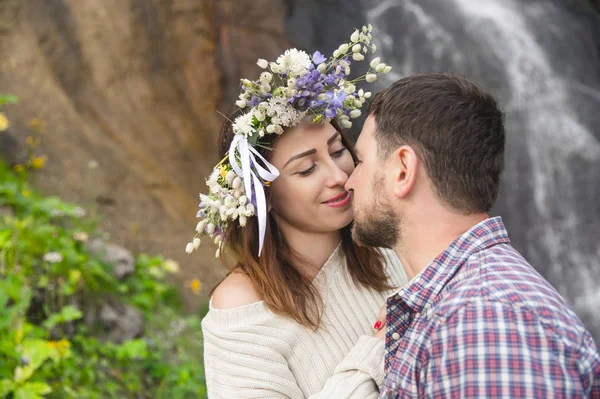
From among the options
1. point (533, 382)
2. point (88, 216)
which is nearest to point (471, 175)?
point (533, 382)

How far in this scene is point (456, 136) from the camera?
173 cm

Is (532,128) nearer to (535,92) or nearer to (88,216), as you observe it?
(535,92)

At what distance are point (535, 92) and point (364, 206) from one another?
14.6 feet

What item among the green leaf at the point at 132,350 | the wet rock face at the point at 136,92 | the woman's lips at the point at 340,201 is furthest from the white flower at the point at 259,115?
the wet rock face at the point at 136,92

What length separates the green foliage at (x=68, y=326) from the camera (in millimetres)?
3223

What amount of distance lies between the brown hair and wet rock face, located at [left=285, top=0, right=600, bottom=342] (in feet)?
13.0

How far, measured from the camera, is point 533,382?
1308 millimetres

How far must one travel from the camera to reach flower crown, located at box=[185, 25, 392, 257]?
2.08m

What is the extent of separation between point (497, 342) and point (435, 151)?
0.57 m

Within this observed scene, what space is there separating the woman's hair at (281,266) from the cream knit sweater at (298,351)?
0.04 m

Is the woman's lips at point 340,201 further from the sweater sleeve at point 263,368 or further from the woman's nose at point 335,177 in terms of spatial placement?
the sweater sleeve at point 263,368

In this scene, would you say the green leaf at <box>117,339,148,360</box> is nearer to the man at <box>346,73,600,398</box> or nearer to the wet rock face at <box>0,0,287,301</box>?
the wet rock face at <box>0,0,287,301</box>

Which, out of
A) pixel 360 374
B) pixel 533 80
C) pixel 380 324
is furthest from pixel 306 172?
pixel 533 80

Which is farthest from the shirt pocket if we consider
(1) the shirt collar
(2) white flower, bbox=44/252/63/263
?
(2) white flower, bbox=44/252/63/263
